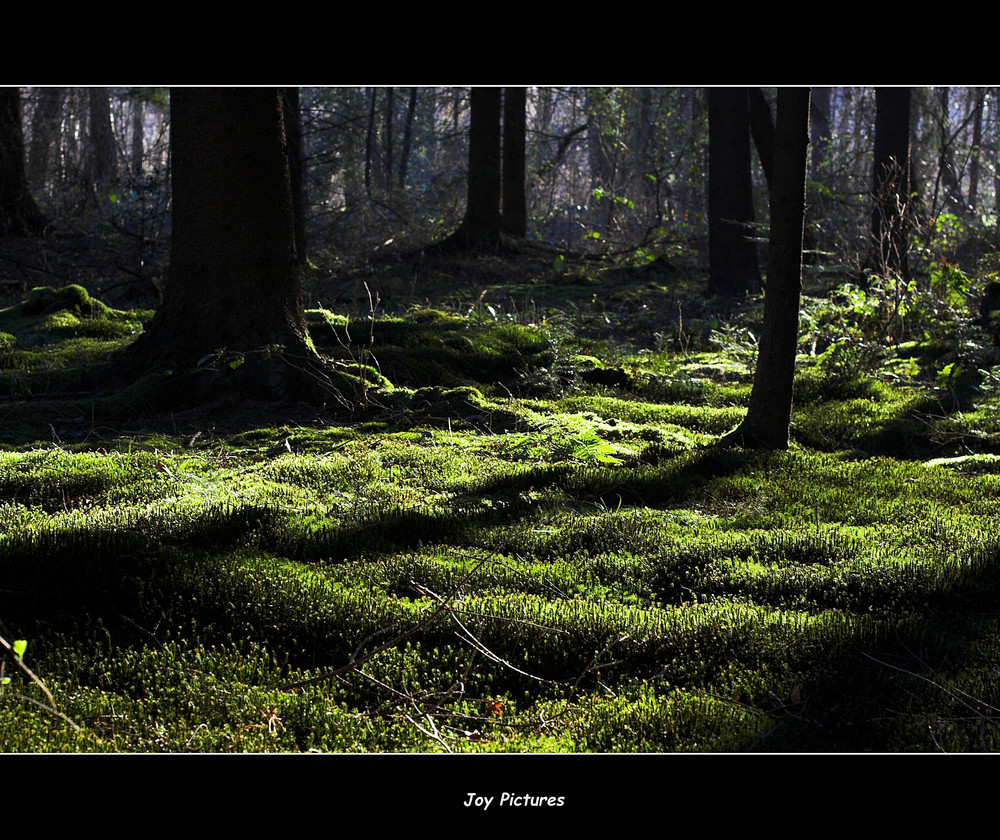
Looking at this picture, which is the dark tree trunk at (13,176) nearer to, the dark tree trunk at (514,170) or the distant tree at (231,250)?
the dark tree trunk at (514,170)

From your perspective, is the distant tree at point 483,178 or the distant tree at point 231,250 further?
the distant tree at point 483,178

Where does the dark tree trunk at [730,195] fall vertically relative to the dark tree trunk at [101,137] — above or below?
below

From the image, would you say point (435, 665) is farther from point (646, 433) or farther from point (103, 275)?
point (103, 275)

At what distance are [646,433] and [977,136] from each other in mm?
36026

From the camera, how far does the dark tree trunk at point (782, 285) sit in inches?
224

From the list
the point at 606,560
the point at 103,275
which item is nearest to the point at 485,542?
the point at 606,560

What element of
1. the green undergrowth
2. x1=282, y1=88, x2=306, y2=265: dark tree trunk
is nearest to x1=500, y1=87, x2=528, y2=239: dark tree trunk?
x1=282, y1=88, x2=306, y2=265: dark tree trunk

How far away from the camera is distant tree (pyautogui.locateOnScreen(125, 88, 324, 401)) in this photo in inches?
272

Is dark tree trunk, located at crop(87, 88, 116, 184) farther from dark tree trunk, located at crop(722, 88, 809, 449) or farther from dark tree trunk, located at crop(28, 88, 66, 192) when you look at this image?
dark tree trunk, located at crop(722, 88, 809, 449)

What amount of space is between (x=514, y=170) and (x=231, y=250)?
1384cm

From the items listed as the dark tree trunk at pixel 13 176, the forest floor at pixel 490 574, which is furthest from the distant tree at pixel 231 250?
the dark tree trunk at pixel 13 176

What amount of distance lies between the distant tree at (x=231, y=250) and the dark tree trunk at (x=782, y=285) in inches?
137

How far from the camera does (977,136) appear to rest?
116 ft

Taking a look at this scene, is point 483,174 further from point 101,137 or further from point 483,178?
point 101,137
